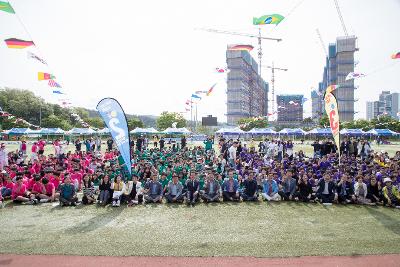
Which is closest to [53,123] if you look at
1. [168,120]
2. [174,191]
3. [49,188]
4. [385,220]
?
[168,120]

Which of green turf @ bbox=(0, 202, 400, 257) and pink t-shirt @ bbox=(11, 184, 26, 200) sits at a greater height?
pink t-shirt @ bbox=(11, 184, 26, 200)

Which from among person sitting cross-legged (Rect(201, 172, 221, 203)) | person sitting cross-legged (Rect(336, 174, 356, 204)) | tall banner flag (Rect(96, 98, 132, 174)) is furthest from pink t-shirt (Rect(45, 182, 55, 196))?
person sitting cross-legged (Rect(336, 174, 356, 204))

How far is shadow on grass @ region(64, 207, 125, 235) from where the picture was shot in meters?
8.33

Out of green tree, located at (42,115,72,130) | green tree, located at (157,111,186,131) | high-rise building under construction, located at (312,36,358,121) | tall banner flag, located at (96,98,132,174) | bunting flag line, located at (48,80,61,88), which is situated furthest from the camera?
high-rise building under construction, located at (312,36,358,121)

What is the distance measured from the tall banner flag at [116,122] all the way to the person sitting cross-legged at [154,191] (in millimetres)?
1384

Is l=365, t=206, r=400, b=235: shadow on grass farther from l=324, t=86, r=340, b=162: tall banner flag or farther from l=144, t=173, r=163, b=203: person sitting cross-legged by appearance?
l=144, t=173, r=163, b=203: person sitting cross-legged

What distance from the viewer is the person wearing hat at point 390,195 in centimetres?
1107

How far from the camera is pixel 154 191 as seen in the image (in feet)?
38.9

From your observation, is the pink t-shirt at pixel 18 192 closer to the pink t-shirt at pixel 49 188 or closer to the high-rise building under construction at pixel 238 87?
the pink t-shirt at pixel 49 188

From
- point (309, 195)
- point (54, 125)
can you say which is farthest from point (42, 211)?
point (54, 125)

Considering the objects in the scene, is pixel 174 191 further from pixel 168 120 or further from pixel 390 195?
pixel 168 120

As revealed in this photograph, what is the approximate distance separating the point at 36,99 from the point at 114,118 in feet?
280

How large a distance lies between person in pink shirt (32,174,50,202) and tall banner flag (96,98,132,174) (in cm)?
354

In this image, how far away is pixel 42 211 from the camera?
1039 cm
